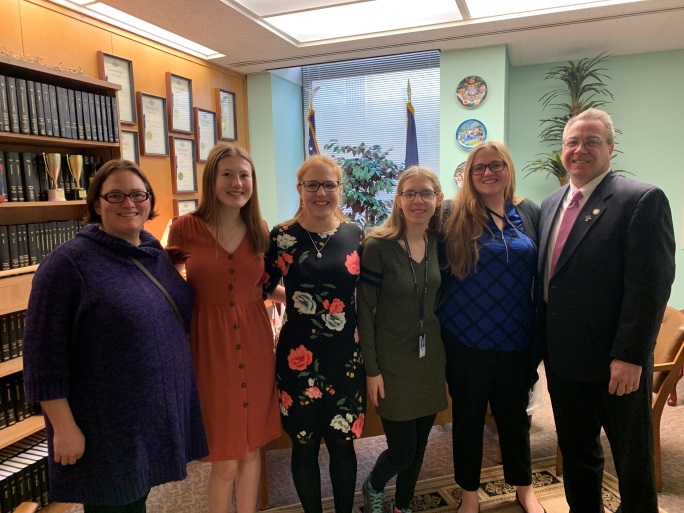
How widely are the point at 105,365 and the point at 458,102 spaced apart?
12.7ft

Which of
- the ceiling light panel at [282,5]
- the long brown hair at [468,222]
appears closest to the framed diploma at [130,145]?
the ceiling light panel at [282,5]

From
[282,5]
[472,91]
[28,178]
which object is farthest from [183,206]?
[472,91]

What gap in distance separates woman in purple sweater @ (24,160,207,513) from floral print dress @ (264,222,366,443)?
0.40 m

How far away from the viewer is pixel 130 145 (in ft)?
11.4

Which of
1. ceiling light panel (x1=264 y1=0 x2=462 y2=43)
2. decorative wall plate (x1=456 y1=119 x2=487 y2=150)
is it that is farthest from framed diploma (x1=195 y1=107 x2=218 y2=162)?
decorative wall plate (x1=456 y1=119 x2=487 y2=150)

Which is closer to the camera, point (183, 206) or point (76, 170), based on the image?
point (76, 170)

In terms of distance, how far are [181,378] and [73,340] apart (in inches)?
12.9

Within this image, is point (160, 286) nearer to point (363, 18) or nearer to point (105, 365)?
point (105, 365)

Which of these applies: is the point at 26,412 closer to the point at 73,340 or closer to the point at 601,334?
the point at 73,340

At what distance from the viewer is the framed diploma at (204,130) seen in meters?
4.20

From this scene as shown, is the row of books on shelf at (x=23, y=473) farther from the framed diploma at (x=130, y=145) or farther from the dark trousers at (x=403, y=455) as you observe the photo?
the framed diploma at (x=130, y=145)

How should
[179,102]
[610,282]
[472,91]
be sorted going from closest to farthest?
[610,282] < [179,102] < [472,91]


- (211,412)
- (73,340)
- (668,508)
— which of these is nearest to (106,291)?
(73,340)

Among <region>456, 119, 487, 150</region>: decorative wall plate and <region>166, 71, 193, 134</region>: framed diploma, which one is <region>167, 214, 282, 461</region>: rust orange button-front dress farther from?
<region>456, 119, 487, 150</region>: decorative wall plate
